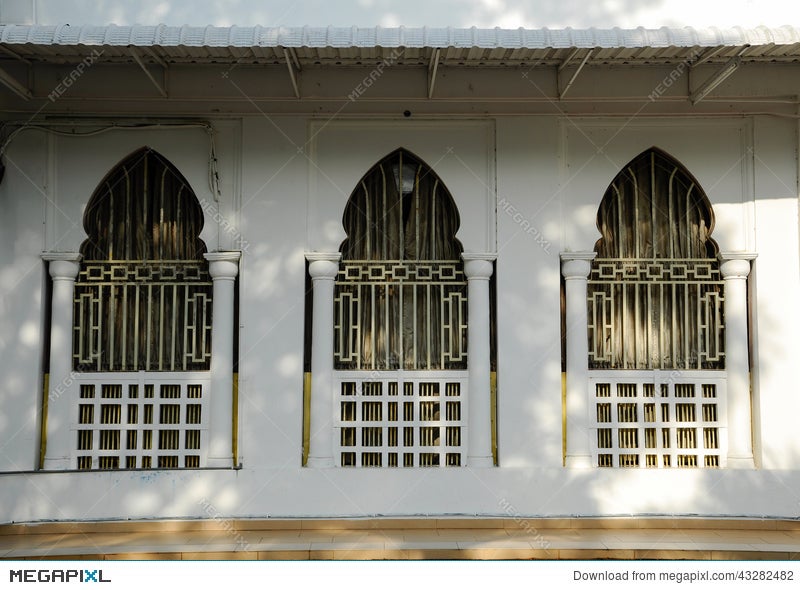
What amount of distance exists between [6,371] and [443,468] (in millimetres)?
4073

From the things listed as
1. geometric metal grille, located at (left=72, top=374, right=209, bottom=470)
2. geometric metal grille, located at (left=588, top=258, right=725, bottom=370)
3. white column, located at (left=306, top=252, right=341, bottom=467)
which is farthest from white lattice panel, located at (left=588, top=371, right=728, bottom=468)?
geometric metal grille, located at (left=72, top=374, right=209, bottom=470)

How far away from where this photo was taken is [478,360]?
27.0 feet

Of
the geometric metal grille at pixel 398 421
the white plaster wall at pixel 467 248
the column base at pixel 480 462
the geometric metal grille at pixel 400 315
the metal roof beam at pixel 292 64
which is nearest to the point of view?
the metal roof beam at pixel 292 64

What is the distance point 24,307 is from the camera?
26.8 feet

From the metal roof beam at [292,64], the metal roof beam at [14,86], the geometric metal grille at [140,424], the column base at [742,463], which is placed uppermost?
the metal roof beam at [292,64]

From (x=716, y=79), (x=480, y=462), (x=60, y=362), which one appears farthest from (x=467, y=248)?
(x=60, y=362)

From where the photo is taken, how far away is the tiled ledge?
23.8 feet

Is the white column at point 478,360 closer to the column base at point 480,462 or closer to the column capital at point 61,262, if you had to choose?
the column base at point 480,462

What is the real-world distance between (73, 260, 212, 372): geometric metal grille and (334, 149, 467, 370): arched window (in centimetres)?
132

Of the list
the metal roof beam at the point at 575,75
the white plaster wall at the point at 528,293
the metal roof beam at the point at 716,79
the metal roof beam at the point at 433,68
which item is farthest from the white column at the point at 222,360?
the metal roof beam at the point at 716,79

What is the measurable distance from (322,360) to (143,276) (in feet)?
6.17

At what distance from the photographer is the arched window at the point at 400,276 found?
8.38 meters

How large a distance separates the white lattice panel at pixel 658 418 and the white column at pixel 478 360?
0.99 m

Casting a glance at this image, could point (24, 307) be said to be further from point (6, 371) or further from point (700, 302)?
point (700, 302)
